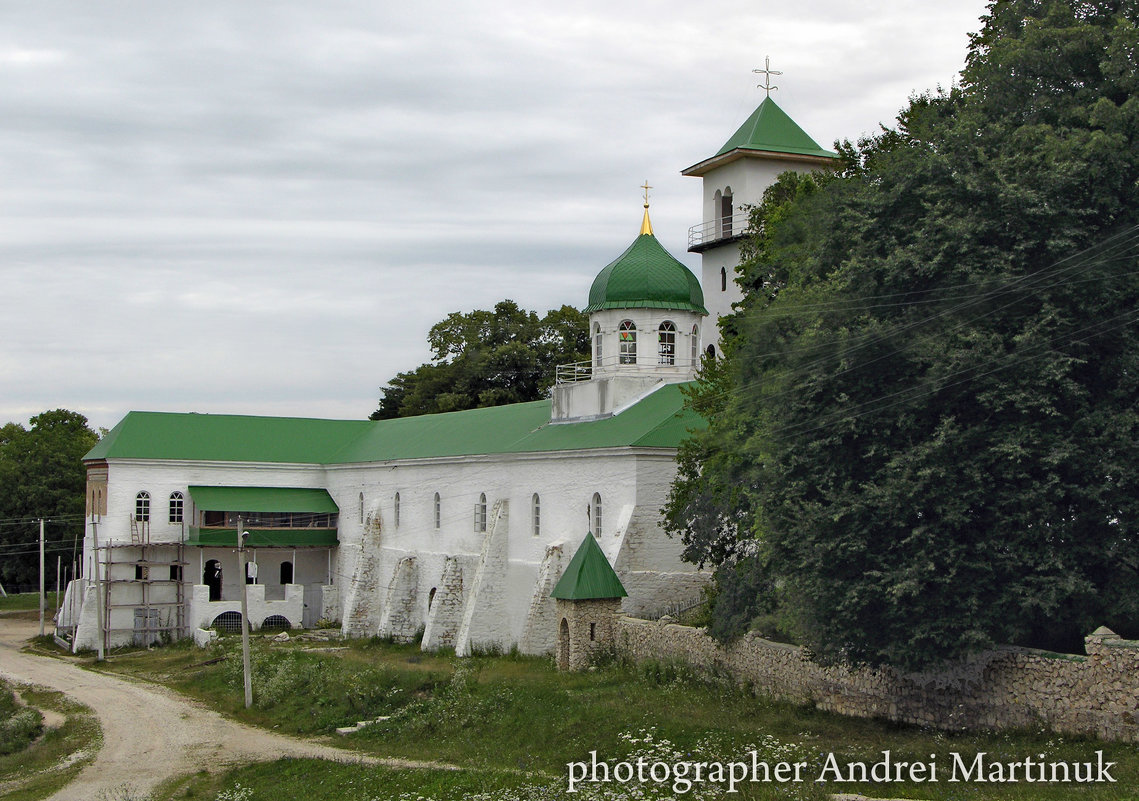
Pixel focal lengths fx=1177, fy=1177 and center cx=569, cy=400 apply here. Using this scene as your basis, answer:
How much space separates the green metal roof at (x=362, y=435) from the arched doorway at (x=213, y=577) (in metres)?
2.52

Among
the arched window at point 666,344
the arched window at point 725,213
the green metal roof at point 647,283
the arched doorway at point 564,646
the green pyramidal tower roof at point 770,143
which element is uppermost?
the green pyramidal tower roof at point 770,143

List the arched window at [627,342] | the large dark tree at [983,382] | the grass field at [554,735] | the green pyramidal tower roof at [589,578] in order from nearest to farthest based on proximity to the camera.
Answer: the grass field at [554,735]
the large dark tree at [983,382]
the green pyramidal tower roof at [589,578]
the arched window at [627,342]

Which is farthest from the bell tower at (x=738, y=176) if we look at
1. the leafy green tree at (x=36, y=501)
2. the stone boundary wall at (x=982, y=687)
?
the leafy green tree at (x=36, y=501)

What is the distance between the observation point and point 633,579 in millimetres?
30609

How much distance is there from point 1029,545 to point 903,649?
248 cm

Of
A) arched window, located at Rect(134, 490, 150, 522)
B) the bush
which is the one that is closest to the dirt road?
the bush

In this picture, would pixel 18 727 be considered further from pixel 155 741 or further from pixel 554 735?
pixel 554 735

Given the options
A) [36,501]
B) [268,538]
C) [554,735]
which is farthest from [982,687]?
[36,501]

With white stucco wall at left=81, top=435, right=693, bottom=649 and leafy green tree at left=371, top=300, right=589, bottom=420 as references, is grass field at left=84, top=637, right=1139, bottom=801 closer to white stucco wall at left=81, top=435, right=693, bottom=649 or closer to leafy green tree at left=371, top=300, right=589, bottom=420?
white stucco wall at left=81, top=435, right=693, bottom=649

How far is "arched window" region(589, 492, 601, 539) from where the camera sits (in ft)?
107

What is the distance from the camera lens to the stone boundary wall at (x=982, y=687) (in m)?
16.7

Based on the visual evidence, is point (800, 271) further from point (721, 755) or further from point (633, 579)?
point (633, 579)

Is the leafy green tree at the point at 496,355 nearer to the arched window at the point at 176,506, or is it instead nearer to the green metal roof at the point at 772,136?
the arched window at the point at 176,506


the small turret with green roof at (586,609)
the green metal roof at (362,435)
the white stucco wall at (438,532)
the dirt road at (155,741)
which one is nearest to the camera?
the dirt road at (155,741)
